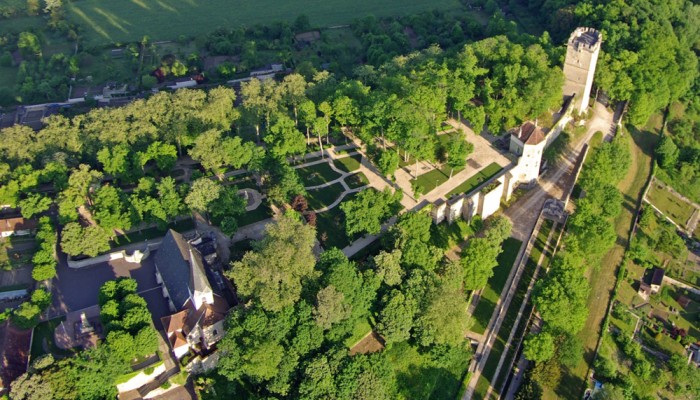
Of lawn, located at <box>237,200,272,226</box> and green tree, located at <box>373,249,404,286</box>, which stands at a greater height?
green tree, located at <box>373,249,404,286</box>

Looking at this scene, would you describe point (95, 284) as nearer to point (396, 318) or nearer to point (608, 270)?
point (396, 318)

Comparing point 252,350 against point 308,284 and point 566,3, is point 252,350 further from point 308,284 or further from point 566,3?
point 566,3

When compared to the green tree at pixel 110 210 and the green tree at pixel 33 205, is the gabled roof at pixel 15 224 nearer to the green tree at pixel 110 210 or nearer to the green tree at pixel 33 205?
the green tree at pixel 33 205

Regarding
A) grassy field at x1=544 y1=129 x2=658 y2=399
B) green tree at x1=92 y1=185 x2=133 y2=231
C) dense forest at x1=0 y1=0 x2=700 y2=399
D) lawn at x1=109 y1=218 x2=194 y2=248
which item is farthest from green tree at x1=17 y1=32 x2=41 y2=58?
grassy field at x1=544 y1=129 x2=658 y2=399

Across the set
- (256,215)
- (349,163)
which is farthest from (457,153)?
(256,215)

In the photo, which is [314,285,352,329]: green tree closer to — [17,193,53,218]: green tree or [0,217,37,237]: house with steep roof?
[17,193,53,218]: green tree
